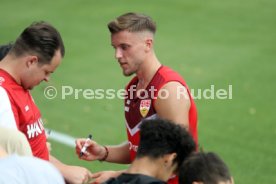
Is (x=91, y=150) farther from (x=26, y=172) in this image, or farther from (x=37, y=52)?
(x=26, y=172)

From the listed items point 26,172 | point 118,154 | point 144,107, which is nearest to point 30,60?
point 144,107

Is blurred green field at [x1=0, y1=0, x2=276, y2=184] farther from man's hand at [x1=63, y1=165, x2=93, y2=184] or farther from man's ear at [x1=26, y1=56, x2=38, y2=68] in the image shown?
man's ear at [x1=26, y1=56, x2=38, y2=68]

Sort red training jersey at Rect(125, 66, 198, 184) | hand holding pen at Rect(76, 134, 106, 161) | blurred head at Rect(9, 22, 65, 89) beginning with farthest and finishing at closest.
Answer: hand holding pen at Rect(76, 134, 106, 161) < red training jersey at Rect(125, 66, 198, 184) < blurred head at Rect(9, 22, 65, 89)

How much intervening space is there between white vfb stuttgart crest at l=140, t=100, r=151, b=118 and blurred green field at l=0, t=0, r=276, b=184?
2748 mm

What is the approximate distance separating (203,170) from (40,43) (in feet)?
5.80

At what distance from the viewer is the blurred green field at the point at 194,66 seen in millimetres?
8422

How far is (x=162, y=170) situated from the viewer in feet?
13.5

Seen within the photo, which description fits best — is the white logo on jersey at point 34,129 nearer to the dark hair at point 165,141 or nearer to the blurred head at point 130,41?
the blurred head at point 130,41

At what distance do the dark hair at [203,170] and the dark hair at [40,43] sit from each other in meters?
1.57

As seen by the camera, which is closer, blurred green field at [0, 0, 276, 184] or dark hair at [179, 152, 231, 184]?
dark hair at [179, 152, 231, 184]

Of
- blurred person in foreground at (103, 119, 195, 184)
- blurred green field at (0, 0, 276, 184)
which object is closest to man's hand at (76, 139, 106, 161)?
blurred person in foreground at (103, 119, 195, 184)

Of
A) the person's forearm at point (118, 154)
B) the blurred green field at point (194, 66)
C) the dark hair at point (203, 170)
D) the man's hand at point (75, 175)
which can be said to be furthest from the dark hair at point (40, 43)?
the blurred green field at point (194, 66)

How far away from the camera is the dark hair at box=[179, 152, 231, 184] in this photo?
13.0 feet

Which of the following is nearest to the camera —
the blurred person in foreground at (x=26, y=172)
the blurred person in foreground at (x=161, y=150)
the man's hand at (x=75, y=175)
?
the blurred person in foreground at (x=26, y=172)
